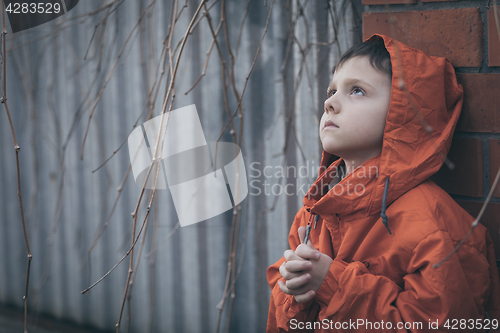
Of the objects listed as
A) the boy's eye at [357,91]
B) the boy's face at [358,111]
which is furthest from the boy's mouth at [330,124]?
the boy's eye at [357,91]

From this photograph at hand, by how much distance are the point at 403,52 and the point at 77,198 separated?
213cm

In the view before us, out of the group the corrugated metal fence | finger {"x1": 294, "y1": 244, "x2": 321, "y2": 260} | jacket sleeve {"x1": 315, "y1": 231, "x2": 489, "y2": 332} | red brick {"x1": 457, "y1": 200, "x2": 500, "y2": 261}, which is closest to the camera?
jacket sleeve {"x1": 315, "y1": 231, "x2": 489, "y2": 332}

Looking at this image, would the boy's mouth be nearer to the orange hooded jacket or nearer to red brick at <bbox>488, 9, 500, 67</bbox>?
the orange hooded jacket

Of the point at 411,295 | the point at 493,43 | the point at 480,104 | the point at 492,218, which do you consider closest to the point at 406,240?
the point at 411,295

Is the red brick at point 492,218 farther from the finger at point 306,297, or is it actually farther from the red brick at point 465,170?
the finger at point 306,297

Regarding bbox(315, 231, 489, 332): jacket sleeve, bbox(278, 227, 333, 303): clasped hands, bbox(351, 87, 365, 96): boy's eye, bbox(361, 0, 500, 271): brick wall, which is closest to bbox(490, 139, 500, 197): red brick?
bbox(361, 0, 500, 271): brick wall

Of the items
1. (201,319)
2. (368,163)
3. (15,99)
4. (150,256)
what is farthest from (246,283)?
(15,99)

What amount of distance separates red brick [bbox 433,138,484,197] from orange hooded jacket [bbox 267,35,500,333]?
0.11 m

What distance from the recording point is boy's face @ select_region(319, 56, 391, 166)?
103 cm

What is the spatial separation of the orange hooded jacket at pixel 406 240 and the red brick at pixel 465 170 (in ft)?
0.37

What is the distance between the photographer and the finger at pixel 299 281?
960mm

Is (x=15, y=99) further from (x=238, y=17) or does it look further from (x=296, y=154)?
(x=296, y=154)

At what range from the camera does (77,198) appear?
243 cm

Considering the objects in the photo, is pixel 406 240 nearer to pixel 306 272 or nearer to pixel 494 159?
pixel 306 272
